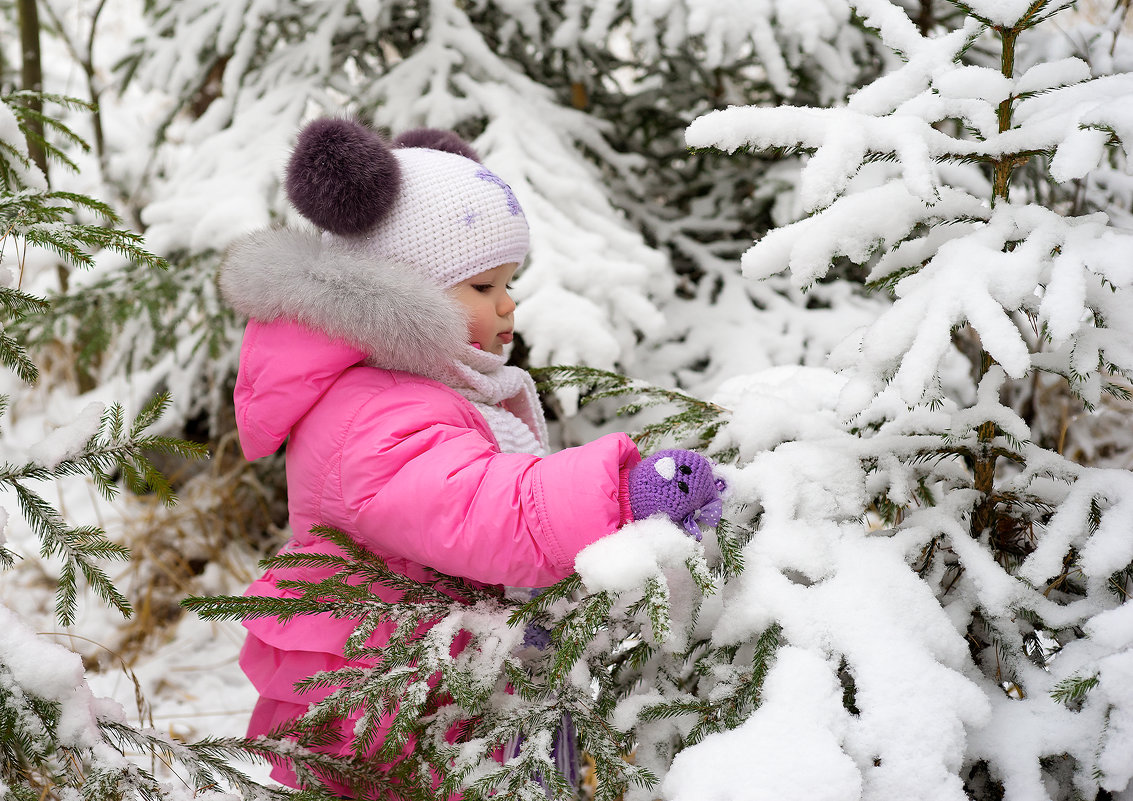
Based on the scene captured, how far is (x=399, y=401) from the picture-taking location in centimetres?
132

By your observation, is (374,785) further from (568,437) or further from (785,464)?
(568,437)

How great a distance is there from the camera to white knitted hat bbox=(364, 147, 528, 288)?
1.46m

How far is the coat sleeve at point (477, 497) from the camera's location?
3.73 ft

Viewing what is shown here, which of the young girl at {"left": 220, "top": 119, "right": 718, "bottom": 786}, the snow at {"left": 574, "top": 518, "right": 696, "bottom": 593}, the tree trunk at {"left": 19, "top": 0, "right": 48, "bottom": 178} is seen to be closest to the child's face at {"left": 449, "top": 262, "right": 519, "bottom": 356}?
the young girl at {"left": 220, "top": 119, "right": 718, "bottom": 786}

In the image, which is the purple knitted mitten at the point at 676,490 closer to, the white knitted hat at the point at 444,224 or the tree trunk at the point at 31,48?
the white knitted hat at the point at 444,224

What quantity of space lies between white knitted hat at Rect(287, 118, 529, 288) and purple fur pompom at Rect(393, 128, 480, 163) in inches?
4.5

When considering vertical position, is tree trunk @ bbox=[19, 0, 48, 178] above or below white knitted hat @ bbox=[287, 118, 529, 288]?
above

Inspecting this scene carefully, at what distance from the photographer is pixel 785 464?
1229mm

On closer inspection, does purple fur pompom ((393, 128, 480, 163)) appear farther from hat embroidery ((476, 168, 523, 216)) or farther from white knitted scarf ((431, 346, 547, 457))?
white knitted scarf ((431, 346, 547, 457))

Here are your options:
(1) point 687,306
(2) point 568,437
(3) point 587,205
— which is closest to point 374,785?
(2) point 568,437

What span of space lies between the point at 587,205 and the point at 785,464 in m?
1.55

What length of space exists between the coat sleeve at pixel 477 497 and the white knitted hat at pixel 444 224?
12.9 inches

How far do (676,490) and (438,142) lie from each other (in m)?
0.97

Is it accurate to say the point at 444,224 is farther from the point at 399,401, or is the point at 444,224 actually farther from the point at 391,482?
the point at 391,482
